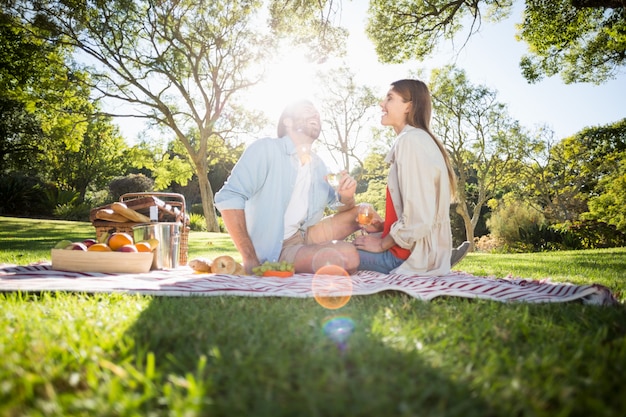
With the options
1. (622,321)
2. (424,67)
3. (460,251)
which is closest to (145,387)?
(622,321)

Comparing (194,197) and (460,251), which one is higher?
(194,197)

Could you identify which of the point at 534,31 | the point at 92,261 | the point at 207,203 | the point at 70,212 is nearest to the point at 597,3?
the point at 534,31

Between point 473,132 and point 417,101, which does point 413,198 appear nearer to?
point 417,101

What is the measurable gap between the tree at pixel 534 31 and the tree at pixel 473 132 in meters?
8.36

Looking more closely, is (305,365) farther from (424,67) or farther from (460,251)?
(424,67)

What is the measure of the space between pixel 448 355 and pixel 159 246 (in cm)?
324

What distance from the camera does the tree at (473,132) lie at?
795 inches

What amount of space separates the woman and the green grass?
1229 millimetres

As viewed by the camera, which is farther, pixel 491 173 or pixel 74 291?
pixel 491 173

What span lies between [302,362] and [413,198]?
7.02ft

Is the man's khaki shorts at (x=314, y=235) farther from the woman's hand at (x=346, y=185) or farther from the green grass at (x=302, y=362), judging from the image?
Result: the green grass at (x=302, y=362)

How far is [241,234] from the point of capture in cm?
352

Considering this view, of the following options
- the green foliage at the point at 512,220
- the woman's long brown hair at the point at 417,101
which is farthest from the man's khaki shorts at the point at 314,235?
the green foliage at the point at 512,220

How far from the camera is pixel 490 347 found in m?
1.48
